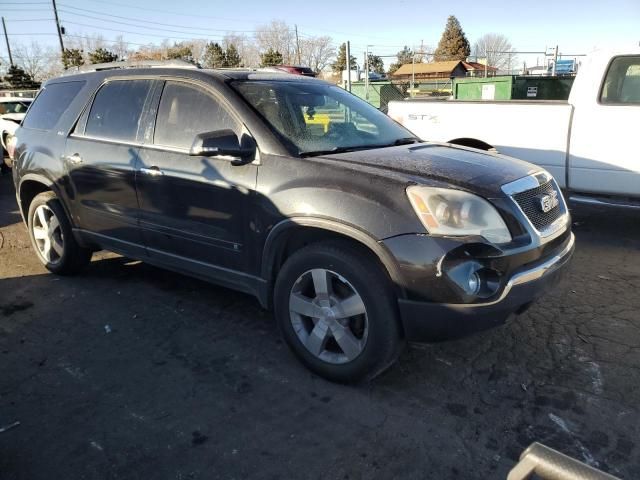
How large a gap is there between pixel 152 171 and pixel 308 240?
137 centimetres

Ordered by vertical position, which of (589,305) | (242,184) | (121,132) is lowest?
(589,305)

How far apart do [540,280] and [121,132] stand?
3.24m

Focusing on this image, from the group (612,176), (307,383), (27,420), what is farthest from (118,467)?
(612,176)

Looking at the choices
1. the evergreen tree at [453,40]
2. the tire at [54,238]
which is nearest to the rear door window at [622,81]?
the tire at [54,238]

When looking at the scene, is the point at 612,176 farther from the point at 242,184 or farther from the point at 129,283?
the point at 129,283

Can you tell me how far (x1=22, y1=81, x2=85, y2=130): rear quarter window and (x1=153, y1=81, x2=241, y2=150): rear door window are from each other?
130cm

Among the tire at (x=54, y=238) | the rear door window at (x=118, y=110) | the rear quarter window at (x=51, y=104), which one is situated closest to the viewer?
the rear door window at (x=118, y=110)

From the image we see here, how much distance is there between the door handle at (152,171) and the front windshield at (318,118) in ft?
2.71

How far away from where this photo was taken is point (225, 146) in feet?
10.6

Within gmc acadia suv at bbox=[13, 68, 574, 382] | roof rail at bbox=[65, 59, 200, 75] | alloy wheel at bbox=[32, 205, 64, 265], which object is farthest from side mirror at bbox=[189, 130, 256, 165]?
alloy wheel at bbox=[32, 205, 64, 265]

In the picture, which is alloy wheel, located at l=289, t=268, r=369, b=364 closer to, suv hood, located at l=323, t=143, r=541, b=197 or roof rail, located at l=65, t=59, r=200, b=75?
suv hood, located at l=323, t=143, r=541, b=197

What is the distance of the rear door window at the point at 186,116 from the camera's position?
11.7ft

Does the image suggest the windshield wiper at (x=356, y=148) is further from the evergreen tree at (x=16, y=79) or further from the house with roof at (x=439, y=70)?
the evergreen tree at (x=16, y=79)

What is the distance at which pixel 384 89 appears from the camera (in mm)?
16562
